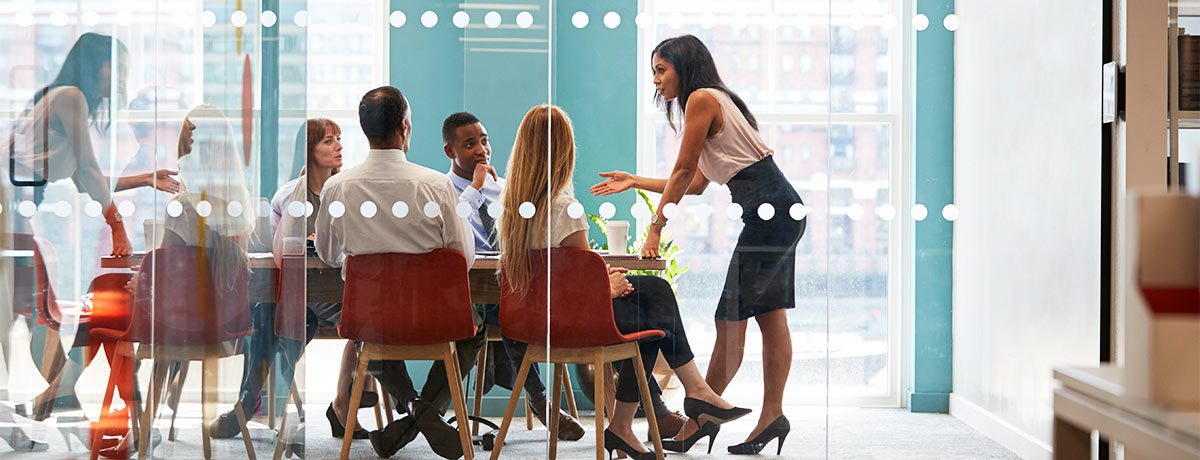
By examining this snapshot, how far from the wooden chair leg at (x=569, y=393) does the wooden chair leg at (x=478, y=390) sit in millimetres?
263

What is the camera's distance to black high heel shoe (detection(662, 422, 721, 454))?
2.86 meters

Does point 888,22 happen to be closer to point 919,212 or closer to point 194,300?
point 919,212

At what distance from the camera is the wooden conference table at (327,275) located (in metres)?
2.81

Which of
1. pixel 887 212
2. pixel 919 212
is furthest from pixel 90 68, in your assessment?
pixel 919 212

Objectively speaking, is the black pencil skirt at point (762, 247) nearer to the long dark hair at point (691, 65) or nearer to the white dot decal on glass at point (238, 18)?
the long dark hair at point (691, 65)

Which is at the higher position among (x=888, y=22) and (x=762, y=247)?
(x=888, y=22)

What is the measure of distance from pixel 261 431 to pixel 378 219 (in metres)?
0.79

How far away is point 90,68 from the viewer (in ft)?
9.50

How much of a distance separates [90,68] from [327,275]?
1.03 m

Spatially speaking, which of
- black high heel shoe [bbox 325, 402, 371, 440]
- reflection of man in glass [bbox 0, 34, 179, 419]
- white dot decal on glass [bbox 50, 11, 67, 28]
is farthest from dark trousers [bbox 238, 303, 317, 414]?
white dot decal on glass [bbox 50, 11, 67, 28]

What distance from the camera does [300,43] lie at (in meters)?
2.88

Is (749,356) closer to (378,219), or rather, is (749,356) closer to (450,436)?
(450,436)

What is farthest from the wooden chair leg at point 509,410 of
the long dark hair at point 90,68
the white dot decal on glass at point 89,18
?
the white dot decal on glass at point 89,18

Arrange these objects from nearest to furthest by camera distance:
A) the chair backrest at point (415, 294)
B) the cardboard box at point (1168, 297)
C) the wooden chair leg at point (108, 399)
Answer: the cardboard box at point (1168, 297) < the chair backrest at point (415, 294) < the wooden chair leg at point (108, 399)
